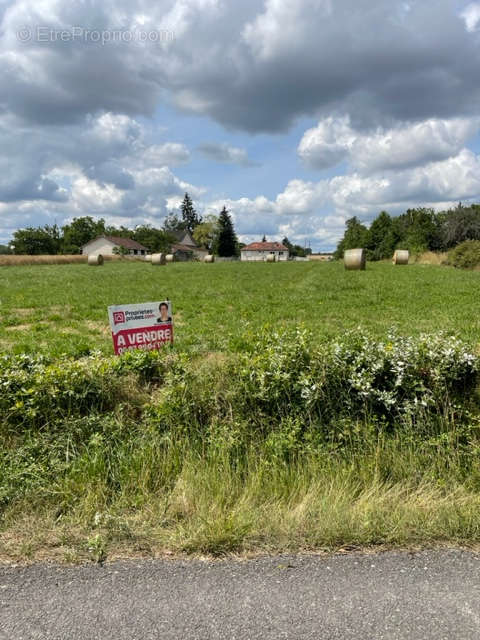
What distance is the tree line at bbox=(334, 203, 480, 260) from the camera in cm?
4806

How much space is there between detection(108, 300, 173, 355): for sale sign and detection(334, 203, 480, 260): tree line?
39.7 m

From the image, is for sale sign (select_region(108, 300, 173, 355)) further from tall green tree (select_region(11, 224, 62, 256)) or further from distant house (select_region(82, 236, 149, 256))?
tall green tree (select_region(11, 224, 62, 256))

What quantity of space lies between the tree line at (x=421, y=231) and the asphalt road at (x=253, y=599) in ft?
135

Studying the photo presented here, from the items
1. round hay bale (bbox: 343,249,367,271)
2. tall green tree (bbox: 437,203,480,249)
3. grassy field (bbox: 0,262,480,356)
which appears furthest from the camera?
tall green tree (bbox: 437,203,480,249)

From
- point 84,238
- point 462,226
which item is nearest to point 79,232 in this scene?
point 84,238

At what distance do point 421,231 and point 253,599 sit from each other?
5615 centimetres

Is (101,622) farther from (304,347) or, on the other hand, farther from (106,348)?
(106,348)

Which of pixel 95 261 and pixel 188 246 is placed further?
pixel 188 246

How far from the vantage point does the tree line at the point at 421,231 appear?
48.1 m

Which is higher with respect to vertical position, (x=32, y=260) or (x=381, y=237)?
(x=381, y=237)

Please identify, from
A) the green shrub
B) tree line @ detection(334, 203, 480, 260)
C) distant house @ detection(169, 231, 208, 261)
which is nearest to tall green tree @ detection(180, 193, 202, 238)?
distant house @ detection(169, 231, 208, 261)

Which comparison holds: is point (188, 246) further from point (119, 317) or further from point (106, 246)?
point (119, 317)

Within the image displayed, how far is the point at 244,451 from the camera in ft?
11.0

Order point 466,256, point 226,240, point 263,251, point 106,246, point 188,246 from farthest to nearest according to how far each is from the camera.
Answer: point 263,251
point 188,246
point 226,240
point 106,246
point 466,256
